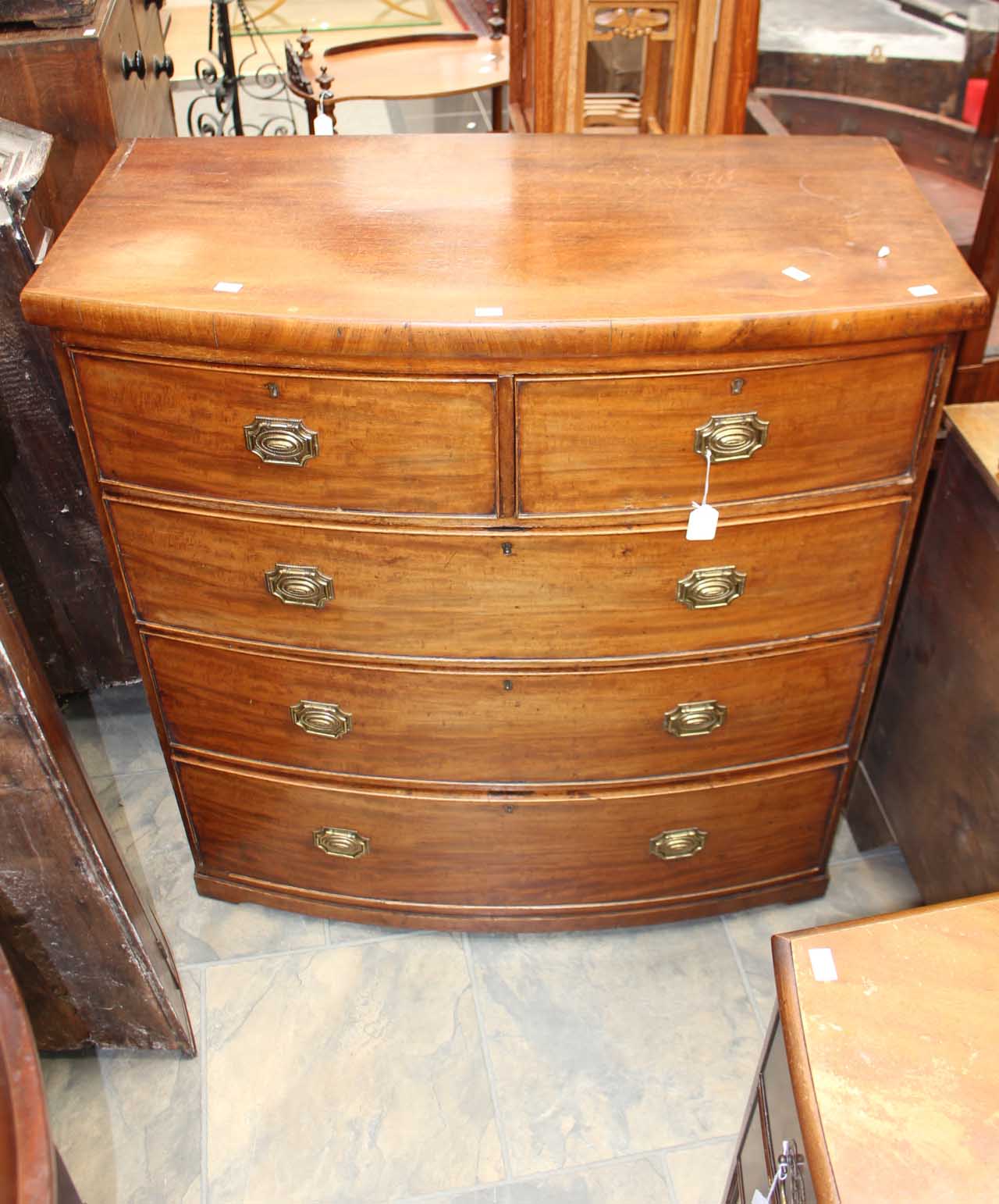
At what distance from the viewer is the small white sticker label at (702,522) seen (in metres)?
1.54

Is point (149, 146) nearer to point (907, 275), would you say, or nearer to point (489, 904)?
point (907, 275)

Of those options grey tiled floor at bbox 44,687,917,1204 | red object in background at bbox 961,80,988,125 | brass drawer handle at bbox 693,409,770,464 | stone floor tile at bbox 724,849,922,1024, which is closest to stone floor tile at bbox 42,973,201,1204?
grey tiled floor at bbox 44,687,917,1204

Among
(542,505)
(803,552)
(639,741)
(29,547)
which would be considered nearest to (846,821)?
(639,741)

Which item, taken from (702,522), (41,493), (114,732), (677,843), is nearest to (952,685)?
(677,843)

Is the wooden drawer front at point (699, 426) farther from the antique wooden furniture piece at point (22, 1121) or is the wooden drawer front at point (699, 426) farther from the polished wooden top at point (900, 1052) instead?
the antique wooden furniture piece at point (22, 1121)

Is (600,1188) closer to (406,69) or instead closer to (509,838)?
(509,838)

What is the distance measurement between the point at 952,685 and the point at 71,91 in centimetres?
179

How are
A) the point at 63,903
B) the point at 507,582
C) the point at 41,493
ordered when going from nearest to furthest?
the point at 507,582 → the point at 63,903 → the point at 41,493

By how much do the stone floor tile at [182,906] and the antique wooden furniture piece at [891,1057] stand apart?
3.92 ft

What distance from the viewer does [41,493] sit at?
215 cm

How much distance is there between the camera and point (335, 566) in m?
1.64

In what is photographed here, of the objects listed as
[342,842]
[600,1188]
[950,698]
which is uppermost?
[950,698]

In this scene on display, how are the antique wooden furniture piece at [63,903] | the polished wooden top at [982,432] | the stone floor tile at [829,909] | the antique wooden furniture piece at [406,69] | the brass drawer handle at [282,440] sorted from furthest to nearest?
the antique wooden furniture piece at [406,69], the stone floor tile at [829,909], the polished wooden top at [982,432], the antique wooden furniture piece at [63,903], the brass drawer handle at [282,440]

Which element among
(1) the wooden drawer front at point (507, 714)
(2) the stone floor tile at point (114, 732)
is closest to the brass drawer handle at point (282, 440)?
(1) the wooden drawer front at point (507, 714)
